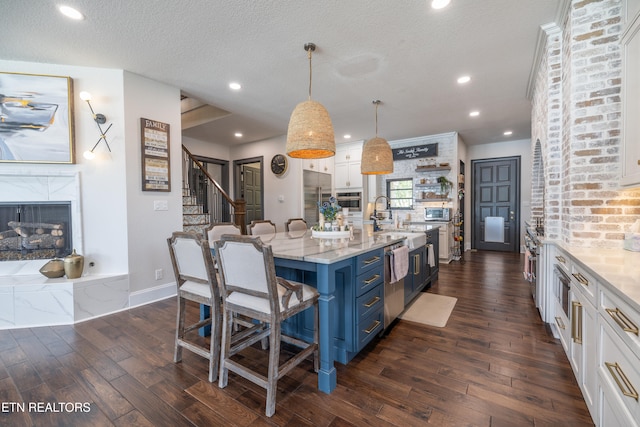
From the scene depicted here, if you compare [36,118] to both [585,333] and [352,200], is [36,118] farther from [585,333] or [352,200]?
[352,200]

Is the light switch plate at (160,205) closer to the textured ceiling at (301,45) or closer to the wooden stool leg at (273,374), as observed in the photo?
the textured ceiling at (301,45)

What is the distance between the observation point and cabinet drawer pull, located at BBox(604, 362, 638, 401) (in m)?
0.98

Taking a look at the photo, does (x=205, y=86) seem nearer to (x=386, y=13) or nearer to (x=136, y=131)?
(x=136, y=131)

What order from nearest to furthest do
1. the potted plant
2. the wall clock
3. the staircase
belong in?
the staircase
the potted plant
the wall clock

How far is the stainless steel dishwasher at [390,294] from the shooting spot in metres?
2.45

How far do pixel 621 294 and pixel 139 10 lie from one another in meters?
3.40

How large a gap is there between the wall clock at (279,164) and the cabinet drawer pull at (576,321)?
531cm

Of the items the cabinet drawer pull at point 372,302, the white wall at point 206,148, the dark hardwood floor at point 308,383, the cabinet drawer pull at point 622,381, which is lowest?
the dark hardwood floor at point 308,383

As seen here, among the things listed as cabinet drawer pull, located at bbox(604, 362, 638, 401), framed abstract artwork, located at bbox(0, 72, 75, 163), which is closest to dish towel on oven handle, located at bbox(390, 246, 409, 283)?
cabinet drawer pull, located at bbox(604, 362, 638, 401)

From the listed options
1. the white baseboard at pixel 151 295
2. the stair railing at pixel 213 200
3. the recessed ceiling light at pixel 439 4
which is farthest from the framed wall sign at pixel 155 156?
the recessed ceiling light at pixel 439 4

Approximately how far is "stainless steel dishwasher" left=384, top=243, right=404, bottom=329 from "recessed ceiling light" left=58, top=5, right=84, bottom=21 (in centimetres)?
317

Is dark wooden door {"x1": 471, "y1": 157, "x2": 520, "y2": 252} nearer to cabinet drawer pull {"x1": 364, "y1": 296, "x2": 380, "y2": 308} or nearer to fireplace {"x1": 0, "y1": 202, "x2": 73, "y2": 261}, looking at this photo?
cabinet drawer pull {"x1": 364, "y1": 296, "x2": 380, "y2": 308}

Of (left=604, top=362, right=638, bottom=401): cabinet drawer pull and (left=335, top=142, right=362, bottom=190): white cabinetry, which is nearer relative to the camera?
(left=604, top=362, right=638, bottom=401): cabinet drawer pull

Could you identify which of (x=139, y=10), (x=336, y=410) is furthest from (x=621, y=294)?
(x=139, y=10)
